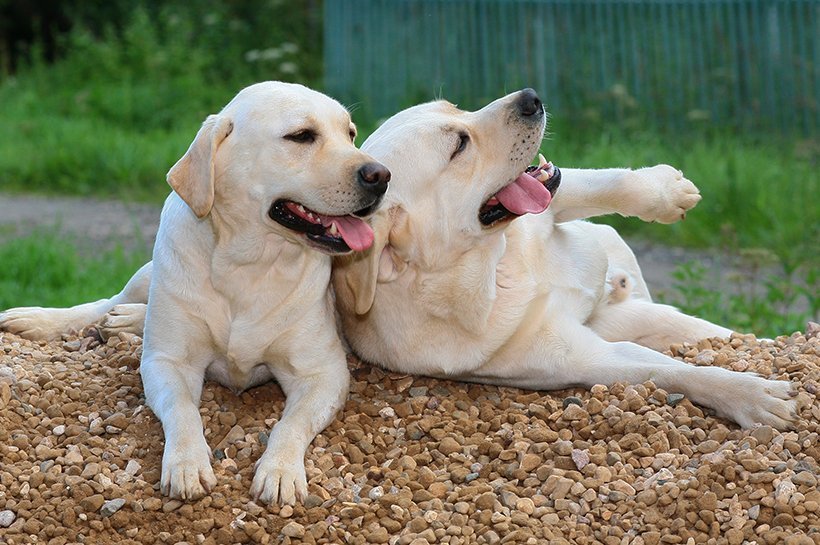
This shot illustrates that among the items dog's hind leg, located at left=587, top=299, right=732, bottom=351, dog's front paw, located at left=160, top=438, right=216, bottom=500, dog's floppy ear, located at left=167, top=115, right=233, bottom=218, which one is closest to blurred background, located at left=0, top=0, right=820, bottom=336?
dog's hind leg, located at left=587, top=299, right=732, bottom=351

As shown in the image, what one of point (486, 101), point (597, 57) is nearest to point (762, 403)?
point (597, 57)

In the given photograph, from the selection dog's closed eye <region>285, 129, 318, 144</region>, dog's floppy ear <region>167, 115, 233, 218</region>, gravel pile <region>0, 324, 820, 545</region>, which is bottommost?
gravel pile <region>0, 324, 820, 545</region>

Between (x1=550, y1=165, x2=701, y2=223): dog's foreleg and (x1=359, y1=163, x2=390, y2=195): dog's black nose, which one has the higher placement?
(x1=359, y1=163, x2=390, y2=195): dog's black nose

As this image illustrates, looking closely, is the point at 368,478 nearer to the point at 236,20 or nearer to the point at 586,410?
the point at 586,410

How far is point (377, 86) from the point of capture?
1241 cm

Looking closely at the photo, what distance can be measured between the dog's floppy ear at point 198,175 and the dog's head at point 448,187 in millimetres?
570

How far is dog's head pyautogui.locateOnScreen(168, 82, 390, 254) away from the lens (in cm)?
380

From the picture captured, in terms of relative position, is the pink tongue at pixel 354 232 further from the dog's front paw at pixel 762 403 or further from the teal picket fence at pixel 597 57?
the teal picket fence at pixel 597 57

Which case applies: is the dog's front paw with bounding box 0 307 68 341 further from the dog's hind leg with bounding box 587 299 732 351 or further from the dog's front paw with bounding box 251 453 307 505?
the dog's hind leg with bounding box 587 299 732 351

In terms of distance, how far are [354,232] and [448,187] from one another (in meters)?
0.40

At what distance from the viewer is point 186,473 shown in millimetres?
3650

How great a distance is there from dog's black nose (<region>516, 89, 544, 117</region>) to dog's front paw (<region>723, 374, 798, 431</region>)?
1170 mm

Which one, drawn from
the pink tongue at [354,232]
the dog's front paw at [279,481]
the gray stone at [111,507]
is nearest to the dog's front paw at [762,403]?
the pink tongue at [354,232]

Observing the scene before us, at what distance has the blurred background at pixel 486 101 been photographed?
8.16m
